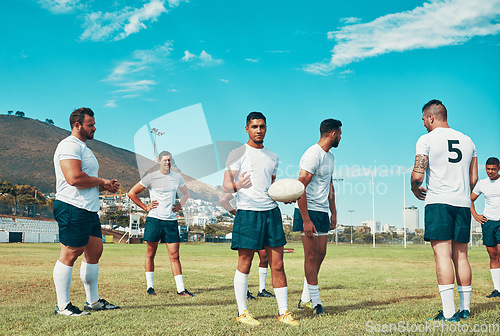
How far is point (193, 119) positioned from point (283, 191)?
7.29 m

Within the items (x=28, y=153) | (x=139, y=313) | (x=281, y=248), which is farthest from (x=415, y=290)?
(x=28, y=153)

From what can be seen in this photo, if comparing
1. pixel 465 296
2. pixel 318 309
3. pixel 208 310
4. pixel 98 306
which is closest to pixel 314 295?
pixel 318 309

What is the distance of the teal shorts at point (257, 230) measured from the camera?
17.3 feet

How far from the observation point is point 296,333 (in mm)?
4598

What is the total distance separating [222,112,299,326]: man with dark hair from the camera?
17.4ft

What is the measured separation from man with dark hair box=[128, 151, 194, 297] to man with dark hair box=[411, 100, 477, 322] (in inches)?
181

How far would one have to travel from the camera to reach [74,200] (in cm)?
575

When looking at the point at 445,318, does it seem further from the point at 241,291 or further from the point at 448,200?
the point at 241,291

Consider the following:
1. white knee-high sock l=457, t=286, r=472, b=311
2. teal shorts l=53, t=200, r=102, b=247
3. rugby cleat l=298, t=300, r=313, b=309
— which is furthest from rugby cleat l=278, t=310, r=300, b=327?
teal shorts l=53, t=200, r=102, b=247

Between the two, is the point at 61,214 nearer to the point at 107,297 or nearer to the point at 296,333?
the point at 107,297

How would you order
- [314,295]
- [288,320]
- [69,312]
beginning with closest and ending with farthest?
1. [288,320]
2. [69,312]
3. [314,295]

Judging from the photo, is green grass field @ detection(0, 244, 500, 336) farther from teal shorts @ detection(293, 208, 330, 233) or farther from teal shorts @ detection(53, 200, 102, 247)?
teal shorts @ detection(293, 208, 330, 233)

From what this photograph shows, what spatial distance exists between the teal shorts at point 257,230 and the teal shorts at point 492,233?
16.1ft

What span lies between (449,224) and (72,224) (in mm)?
4724
